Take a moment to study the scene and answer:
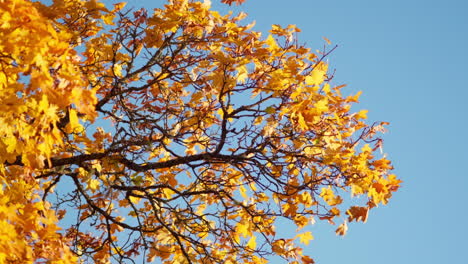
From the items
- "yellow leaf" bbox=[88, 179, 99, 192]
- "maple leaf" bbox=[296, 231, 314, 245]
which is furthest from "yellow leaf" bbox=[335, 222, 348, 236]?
"yellow leaf" bbox=[88, 179, 99, 192]

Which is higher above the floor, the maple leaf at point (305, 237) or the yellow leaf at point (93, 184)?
the yellow leaf at point (93, 184)

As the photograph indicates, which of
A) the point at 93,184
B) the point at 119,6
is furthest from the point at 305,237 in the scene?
the point at 119,6

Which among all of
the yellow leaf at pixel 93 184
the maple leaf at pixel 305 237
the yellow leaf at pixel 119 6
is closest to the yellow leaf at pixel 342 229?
the maple leaf at pixel 305 237

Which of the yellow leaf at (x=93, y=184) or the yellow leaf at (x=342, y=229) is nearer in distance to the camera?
the yellow leaf at (x=342, y=229)

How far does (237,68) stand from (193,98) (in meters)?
0.87

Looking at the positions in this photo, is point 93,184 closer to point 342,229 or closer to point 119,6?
point 119,6

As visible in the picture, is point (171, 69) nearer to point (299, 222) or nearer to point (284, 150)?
point (284, 150)

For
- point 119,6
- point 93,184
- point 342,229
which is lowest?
point 342,229

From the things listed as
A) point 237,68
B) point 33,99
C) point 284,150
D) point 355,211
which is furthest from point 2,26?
point 355,211

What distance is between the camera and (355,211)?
5.08 meters

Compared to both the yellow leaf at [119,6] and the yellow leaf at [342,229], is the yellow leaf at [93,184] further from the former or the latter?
the yellow leaf at [342,229]

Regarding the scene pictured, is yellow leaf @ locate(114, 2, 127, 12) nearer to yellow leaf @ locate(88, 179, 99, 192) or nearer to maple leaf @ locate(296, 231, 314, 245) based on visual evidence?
yellow leaf @ locate(88, 179, 99, 192)

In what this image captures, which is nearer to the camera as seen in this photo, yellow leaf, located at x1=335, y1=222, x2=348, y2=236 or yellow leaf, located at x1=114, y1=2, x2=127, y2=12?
yellow leaf, located at x1=335, y1=222, x2=348, y2=236

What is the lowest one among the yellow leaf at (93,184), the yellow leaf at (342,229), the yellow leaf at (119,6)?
the yellow leaf at (342,229)
